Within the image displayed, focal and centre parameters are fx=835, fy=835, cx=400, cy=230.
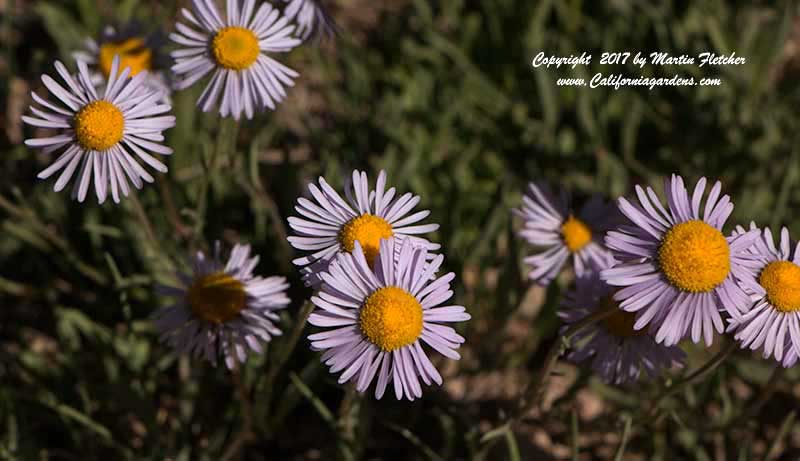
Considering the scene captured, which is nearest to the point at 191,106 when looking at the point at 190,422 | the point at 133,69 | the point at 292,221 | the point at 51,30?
the point at 133,69

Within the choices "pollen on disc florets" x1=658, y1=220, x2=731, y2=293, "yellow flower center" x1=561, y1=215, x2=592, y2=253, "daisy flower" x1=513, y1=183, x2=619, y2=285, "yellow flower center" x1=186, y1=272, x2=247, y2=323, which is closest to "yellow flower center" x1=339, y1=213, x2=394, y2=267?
"yellow flower center" x1=186, y1=272, x2=247, y2=323

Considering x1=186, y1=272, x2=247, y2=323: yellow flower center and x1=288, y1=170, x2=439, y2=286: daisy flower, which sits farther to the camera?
x1=186, y1=272, x2=247, y2=323: yellow flower center

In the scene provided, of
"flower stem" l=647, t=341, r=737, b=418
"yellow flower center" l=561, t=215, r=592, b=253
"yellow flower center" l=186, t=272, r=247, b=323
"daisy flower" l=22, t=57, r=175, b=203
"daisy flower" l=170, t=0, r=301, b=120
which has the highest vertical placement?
"daisy flower" l=170, t=0, r=301, b=120

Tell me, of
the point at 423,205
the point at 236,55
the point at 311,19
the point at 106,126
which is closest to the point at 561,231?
the point at 423,205

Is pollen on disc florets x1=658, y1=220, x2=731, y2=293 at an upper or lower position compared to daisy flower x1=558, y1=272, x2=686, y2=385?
upper

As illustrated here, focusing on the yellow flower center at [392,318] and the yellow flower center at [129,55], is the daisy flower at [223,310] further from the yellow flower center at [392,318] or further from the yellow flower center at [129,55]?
the yellow flower center at [129,55]

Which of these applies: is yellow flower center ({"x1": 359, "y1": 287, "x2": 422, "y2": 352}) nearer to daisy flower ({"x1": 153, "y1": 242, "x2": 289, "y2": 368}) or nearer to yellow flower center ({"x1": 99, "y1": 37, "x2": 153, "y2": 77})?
daisy flower ({"x1": 153, "y1": 242, "x2": 289, "y2": 368})

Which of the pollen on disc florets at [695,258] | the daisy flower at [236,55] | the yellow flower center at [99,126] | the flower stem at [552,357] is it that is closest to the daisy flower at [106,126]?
the yellow flower center at [99,126]
